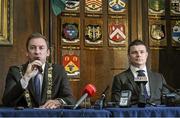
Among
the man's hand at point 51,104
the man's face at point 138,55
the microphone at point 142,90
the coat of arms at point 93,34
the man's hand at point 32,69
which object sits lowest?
the man's hand at point 51,104

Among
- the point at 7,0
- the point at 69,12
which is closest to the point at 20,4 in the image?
the point at 7,0

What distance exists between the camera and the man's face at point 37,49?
3.78 metres

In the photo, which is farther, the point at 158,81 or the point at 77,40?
the point at 77,40

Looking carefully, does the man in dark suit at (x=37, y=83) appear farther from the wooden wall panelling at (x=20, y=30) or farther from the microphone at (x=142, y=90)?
the wooden wall panelling at (x=20, y=30)

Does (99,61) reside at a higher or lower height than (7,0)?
lower

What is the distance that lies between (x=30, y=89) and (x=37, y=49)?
0.38m

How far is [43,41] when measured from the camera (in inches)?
151

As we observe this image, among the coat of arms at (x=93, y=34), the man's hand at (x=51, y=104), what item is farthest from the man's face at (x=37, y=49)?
the coat of arms at (x=93, y=34)

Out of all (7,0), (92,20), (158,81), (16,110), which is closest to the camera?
(16,110)

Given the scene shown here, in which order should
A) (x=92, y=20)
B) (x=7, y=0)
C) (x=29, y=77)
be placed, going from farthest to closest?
(x=92, y=20), (x=7, y=0), (x=29, y=77)

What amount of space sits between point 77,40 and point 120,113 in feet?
10.3

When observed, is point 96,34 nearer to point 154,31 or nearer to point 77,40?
point 77,40

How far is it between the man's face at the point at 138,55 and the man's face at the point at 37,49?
90 centimetres

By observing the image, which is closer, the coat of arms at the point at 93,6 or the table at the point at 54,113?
the table at the point at 54,113
